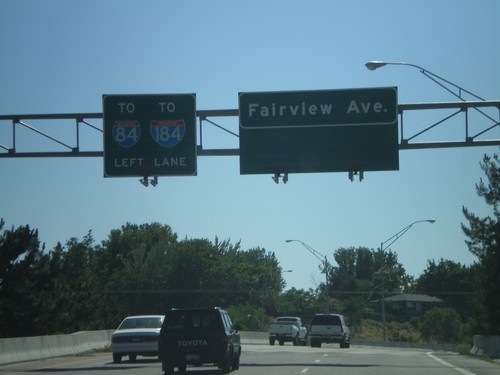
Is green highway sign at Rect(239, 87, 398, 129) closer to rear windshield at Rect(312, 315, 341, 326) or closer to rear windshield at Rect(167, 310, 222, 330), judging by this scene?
rear windshield at Rect(167, 310, 222, 330)

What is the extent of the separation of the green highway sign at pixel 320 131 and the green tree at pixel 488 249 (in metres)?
17.1

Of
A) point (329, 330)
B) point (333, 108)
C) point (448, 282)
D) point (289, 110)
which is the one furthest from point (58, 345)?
point (448, 282)

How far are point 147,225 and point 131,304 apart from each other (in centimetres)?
3399

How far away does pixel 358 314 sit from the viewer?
107312 mm

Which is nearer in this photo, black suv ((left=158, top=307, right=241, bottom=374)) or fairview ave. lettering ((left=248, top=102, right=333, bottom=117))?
black suv ((left=158, top=307, right=241, bottom=374))

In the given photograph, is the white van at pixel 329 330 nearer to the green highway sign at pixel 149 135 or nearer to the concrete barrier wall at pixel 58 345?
the concrete barrier wall at pixel 58 345

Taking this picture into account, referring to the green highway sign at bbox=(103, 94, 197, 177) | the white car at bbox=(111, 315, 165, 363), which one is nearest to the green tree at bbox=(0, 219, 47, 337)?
the white car at bbox=(111, 315, 165, 363)

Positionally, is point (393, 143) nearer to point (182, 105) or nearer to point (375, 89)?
point (375, 89)

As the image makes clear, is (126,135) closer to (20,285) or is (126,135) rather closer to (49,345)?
(49,345)

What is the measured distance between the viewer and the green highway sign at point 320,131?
27344 mm

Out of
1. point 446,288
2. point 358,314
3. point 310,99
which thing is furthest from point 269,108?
point 446,288

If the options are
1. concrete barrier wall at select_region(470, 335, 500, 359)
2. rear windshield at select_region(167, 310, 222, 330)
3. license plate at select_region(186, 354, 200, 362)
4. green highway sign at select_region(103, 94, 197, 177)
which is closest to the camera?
license plate at select_region(186, 354, 200, 362)

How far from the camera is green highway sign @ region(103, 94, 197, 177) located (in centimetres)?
2767

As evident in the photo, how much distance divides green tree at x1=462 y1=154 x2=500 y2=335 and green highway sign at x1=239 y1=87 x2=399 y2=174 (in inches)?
675
